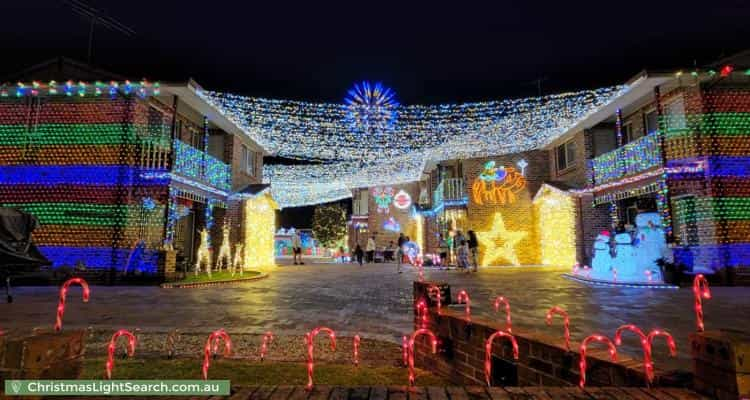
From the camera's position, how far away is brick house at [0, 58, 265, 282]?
1003 cm

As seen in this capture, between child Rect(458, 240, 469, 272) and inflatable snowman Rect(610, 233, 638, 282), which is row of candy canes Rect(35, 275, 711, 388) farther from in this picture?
child Rect(458, 240, 469, 272)

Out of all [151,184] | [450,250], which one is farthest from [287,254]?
[151,184]

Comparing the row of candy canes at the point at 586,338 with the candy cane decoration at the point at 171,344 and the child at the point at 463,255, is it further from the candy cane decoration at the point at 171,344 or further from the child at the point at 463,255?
the child at the point at 463,255

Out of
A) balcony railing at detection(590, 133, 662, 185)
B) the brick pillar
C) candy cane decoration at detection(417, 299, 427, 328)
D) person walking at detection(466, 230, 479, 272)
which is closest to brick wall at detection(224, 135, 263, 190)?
person walking at detection(466, 230, 479, 272)

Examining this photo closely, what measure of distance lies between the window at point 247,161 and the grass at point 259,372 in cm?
1375

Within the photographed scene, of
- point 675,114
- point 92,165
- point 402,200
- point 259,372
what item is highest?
point 675,114

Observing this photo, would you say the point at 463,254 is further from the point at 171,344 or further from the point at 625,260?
the point at 171,344

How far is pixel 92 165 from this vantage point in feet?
34.1

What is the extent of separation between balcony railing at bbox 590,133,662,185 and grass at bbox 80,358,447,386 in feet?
35.9

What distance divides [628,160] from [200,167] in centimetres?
1437

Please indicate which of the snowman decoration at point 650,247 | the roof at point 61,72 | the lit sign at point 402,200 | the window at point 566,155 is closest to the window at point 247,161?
the roof at point 61,72

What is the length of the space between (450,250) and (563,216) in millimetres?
5108

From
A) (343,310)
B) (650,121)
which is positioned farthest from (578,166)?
(343,310)

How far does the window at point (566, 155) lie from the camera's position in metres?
15.7
